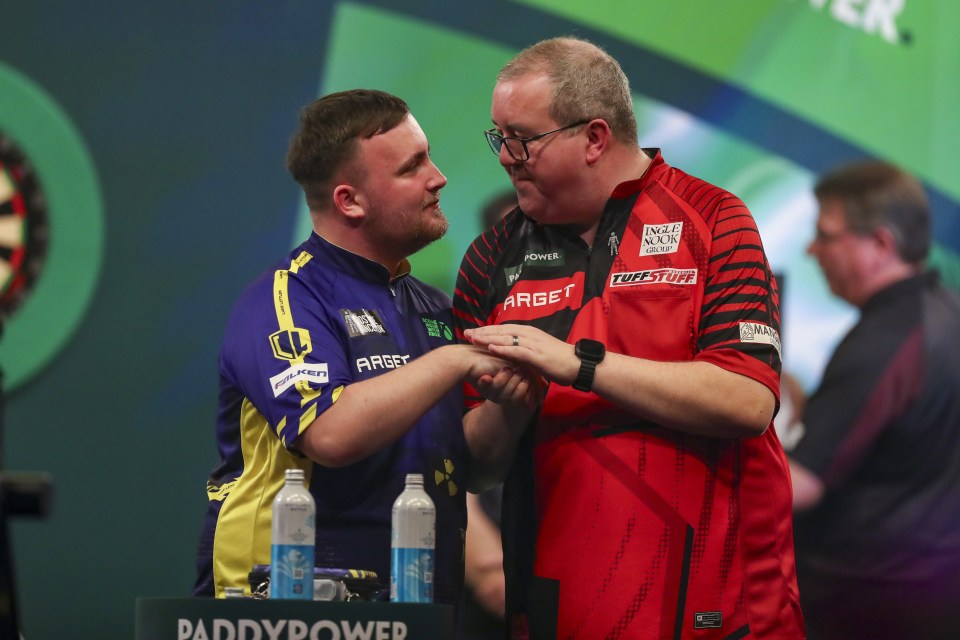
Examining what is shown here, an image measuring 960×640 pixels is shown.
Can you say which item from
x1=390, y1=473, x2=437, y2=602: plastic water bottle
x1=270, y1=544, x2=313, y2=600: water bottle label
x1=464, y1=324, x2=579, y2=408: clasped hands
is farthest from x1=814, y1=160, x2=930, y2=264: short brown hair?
x1=270, y1=544, x2=313, y2=600: water bottle label

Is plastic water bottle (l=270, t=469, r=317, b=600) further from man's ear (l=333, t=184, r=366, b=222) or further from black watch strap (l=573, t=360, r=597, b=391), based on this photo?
man's ear (l=333, t=184, r=366, b=222)

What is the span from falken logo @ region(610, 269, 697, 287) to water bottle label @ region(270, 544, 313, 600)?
3.04 feet

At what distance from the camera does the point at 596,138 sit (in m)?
2.69

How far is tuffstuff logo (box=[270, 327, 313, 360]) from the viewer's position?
2.52m

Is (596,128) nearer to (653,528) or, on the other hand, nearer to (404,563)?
(653,528)

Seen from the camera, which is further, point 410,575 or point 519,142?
point 519,142

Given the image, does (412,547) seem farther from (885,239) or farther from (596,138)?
(885,239)

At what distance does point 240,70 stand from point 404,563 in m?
3.08

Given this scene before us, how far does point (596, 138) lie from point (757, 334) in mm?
594

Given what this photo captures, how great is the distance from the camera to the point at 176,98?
4812 mm

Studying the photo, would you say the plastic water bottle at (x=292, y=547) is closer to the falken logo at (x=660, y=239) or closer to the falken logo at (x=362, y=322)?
the falken logo at (x=362, y=322)

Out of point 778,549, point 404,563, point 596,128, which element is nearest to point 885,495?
point 778,549

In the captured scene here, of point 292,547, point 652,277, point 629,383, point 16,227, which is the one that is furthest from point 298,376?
point 16,227

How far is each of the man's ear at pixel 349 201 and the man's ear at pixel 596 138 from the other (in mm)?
570
